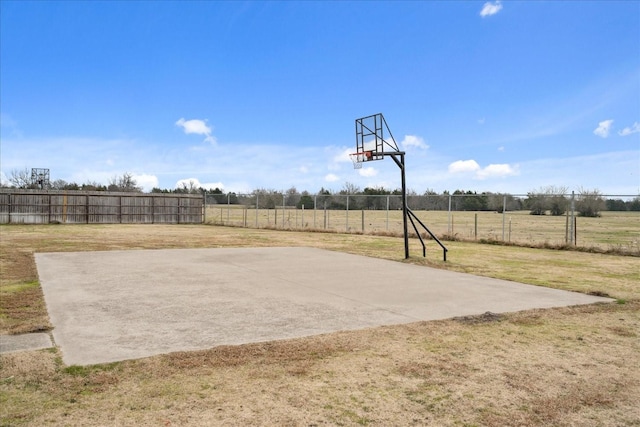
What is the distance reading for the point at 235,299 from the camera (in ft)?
25.6

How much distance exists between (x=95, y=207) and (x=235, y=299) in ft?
102

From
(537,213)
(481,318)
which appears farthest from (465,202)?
(481,318)

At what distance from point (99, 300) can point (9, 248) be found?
34.4 ft

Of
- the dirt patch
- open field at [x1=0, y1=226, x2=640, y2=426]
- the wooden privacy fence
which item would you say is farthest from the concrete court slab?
the wooden privacy fence

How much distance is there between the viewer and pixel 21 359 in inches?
183

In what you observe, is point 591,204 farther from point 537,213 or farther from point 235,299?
point 235,299

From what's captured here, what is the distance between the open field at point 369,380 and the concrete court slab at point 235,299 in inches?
17.0

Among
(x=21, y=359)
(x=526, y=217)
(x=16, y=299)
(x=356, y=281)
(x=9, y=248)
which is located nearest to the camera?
(x=21, y=359)

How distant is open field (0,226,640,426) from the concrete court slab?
1.42 ft

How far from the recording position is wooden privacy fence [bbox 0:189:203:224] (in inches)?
1270

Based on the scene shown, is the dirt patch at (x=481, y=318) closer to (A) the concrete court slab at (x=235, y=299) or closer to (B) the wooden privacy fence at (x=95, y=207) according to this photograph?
(A) the concrete court slab at (x=235, y=299)

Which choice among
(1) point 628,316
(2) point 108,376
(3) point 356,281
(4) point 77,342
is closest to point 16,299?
(4) point 77,342

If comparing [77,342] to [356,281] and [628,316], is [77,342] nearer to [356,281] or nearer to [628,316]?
[356,281]

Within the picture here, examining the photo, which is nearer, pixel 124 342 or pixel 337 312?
pixel 124 342
